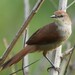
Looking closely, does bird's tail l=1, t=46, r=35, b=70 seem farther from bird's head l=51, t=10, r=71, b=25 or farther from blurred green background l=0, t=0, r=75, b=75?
blurred green background l=0, t=0, r=75, b=75

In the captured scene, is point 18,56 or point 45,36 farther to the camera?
point 45,36

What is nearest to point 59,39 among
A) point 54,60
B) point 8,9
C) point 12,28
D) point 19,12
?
point 54,60

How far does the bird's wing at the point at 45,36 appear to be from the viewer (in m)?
3.24

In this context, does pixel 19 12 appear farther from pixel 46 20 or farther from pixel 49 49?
pixel 49 49

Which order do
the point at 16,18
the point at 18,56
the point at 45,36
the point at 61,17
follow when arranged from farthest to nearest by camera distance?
the point at 16,18 < the point at 61,17 < the point at 45,36 < the point at 18,56

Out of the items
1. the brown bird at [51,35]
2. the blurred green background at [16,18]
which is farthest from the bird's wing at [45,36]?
the blurred green background at [16,18]

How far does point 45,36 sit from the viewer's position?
329cm

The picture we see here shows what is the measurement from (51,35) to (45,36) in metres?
0.05

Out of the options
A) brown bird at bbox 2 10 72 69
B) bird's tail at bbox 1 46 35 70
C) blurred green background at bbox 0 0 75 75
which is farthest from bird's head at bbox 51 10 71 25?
blurred green background at bbox 0 0 75 75

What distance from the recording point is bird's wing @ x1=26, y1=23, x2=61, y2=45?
10.6 feet

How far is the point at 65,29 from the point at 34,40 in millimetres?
337

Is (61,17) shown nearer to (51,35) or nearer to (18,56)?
(51,35)

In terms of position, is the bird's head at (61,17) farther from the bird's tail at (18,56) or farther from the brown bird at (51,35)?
the bird's tail at (18,56)

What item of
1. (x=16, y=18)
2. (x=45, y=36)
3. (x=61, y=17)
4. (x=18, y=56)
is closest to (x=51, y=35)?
(x=45, y=36)
